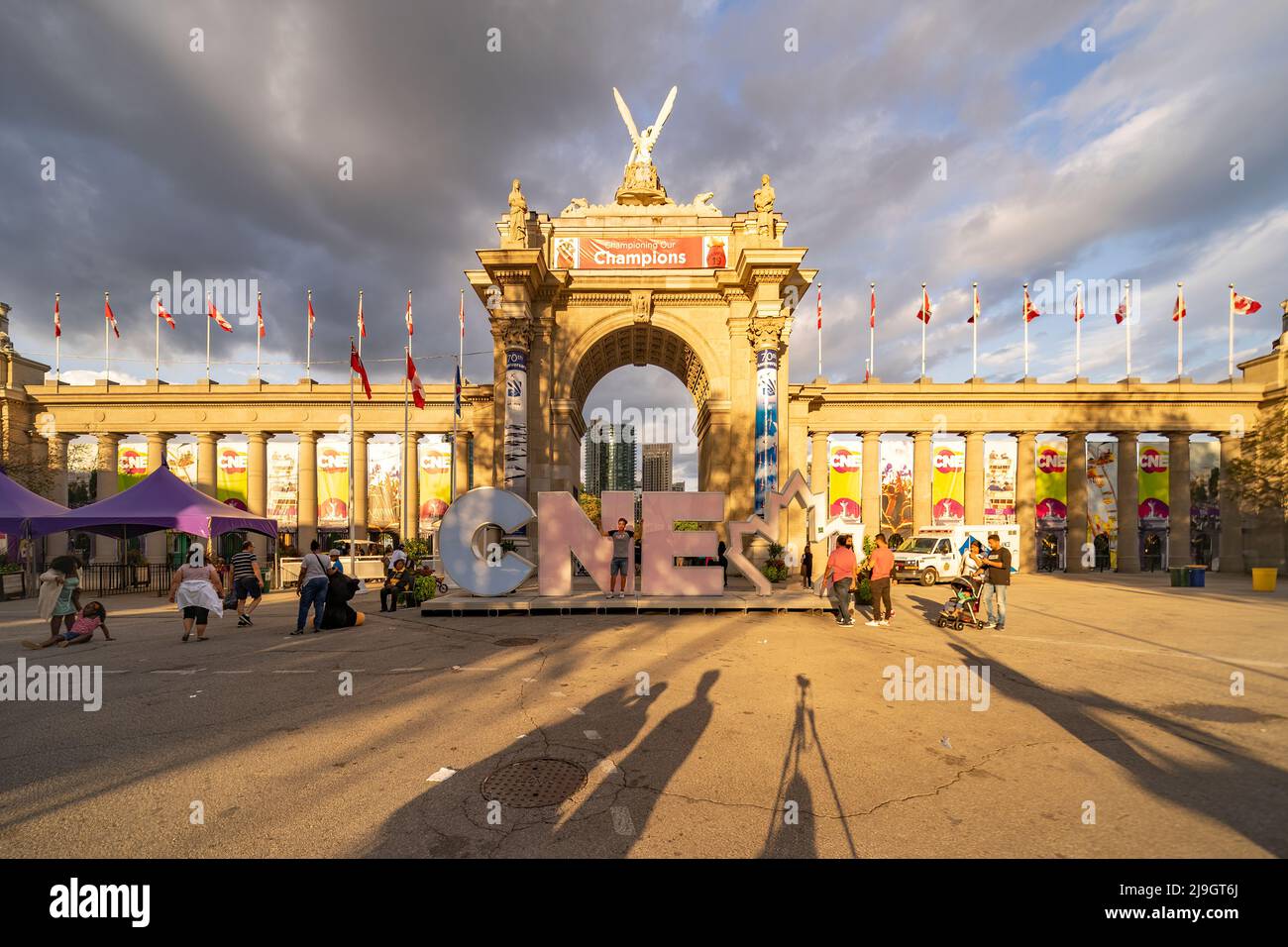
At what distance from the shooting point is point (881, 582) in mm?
13141

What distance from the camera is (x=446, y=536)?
14.5 metres

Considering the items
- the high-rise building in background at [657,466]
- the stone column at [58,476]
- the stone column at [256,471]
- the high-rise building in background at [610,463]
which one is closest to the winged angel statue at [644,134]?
the stone column at [256,471]

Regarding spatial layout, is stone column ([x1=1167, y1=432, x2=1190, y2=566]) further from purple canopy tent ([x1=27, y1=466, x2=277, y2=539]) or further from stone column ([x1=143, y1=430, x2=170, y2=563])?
stone column ([x1=143, y1=430, x2=170, y2=563])

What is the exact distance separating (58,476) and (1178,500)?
82719mm

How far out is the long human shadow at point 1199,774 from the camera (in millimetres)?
4343

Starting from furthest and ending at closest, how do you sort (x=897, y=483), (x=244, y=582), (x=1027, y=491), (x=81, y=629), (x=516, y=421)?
(x=897, y=483) → (x=1027, y=491) → (x=516, y=421) → (x=244, y=582) → (x=81, y=629)

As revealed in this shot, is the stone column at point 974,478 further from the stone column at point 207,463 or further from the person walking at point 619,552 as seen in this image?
the stone column at point 207,463

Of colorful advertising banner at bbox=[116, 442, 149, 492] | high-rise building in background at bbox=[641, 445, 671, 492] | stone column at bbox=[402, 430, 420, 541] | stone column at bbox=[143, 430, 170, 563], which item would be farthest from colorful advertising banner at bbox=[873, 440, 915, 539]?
high-rise building in background at bbox=[641, 445, 671, 492]

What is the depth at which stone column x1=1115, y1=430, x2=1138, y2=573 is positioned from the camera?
37.9m

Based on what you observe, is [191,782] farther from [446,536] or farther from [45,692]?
[446,536]

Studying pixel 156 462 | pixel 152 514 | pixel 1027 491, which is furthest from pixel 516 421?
pixel 1027 491

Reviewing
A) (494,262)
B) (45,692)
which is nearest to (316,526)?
(494,262)

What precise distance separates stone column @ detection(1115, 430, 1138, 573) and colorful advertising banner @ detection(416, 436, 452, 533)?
50599 millimetres

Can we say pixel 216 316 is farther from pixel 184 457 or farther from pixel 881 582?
pixel 881 582
